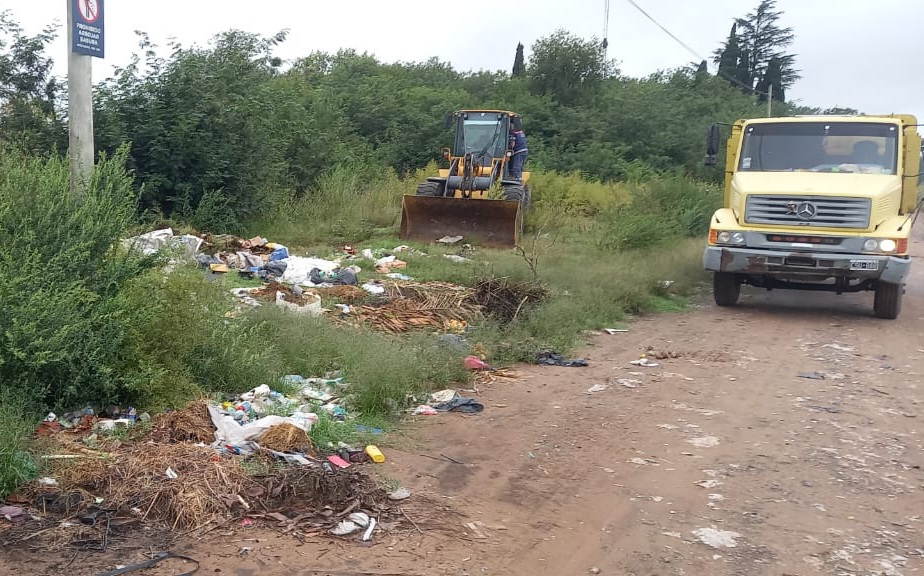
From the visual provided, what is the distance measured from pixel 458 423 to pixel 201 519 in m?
2.24

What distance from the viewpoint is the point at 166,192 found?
14742 millimetres

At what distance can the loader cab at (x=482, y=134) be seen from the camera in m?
18.0

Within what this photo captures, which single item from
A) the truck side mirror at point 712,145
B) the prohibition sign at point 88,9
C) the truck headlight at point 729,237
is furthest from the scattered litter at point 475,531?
the truck side mirror at point 712,145

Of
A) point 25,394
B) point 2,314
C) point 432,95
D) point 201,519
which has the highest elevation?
point 432,95

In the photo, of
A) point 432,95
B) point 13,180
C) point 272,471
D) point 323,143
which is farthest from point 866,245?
point 432,95

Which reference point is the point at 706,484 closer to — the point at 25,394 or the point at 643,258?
the point at 25,394

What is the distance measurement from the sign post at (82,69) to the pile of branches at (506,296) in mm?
4322

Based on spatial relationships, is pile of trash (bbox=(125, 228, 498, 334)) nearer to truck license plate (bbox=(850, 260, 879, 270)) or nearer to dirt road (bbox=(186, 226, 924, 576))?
dirt road (bbox=(186, 226, 924, 576))

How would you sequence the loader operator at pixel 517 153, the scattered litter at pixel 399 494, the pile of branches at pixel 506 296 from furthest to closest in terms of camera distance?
the loader operator at pixel 517 153
the pile of branches at pixel 506 296
the scattered litter at pixel 399 494

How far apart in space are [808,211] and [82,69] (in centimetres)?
802

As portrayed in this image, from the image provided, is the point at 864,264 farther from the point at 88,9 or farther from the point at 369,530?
the point at 88,9

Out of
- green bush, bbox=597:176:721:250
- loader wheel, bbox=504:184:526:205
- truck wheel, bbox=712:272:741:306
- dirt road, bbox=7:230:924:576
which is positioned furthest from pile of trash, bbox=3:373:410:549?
loader wheel, bbox=504:184:526:205

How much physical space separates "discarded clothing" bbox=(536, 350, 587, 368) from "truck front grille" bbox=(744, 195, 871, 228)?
150 inches

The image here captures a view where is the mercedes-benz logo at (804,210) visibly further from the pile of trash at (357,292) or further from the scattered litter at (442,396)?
the scattered litter at (442,396)
